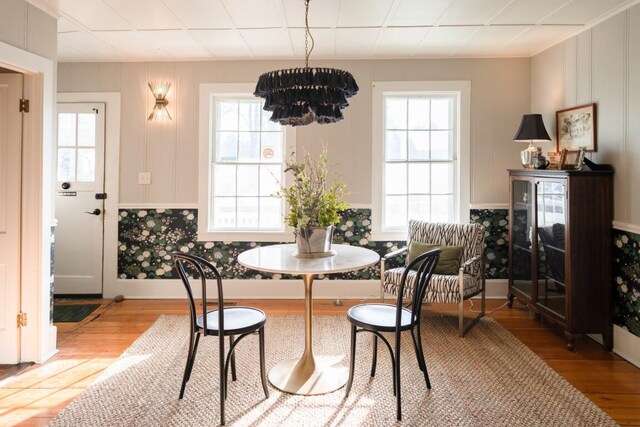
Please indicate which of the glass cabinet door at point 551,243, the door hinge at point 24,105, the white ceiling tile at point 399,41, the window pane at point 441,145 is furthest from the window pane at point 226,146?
the glass cabinet door at point 551,243

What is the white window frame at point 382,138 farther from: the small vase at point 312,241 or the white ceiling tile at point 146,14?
the white ceiling tile at point 146,14

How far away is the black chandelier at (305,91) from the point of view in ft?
7.16

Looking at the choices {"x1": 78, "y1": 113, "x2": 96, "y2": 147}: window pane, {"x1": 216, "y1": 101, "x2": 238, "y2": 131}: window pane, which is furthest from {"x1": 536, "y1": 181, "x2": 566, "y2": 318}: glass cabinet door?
{"x1": 78, "y1": 113, "x2": 96, "y2": 147}: window pane

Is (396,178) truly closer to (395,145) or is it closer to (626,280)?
(395,145)

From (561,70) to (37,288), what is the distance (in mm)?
4617

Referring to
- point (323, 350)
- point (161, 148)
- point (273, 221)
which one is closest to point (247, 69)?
point (161, 148)

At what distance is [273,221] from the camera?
451 centimetres

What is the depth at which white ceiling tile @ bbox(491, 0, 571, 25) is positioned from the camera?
3.03 meters

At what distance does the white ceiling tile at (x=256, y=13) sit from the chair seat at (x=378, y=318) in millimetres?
2205

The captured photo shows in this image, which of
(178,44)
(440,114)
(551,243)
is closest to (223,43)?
(178,44)

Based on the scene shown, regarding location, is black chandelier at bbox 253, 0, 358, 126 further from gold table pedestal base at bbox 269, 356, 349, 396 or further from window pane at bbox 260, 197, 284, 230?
window pane at bbox 260, 197, 284, 230

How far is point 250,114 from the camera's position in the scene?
450 centimetres

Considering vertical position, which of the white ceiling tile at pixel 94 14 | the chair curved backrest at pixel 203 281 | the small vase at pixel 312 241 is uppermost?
the white ceiling tile at pixel 94 14

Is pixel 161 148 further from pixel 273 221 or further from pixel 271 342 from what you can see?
pixel 271 342
